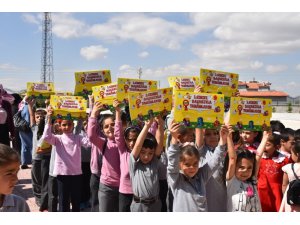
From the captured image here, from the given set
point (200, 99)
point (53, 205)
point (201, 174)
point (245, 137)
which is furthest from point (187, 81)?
point (53, 205)

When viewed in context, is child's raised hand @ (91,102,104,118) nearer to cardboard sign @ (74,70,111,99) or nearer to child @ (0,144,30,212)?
cardboard sign @ (74,70,111,99)

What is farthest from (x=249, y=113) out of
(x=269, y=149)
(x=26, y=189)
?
(x=26, y=189)

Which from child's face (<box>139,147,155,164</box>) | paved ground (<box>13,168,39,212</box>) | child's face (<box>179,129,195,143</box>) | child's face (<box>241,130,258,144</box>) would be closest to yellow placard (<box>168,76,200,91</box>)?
child's face (<box>179,129,195,143</box>)

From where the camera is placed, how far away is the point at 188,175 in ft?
9.66

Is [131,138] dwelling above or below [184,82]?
below

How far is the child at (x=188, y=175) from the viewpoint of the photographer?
9.45 ft

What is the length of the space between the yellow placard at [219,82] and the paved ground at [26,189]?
319cm

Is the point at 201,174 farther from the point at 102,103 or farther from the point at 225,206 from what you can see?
the point at 102,103

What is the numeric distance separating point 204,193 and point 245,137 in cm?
138

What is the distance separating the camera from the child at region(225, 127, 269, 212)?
9.64ft

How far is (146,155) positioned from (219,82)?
Answer: 1538 millimetres

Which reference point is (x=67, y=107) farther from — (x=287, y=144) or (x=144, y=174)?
(x=287, y=144)

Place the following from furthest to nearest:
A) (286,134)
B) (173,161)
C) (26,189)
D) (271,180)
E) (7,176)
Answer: (26,189)
(286,134)
(271,180)
(173,161)
(7,176)

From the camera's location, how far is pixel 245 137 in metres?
4.07
